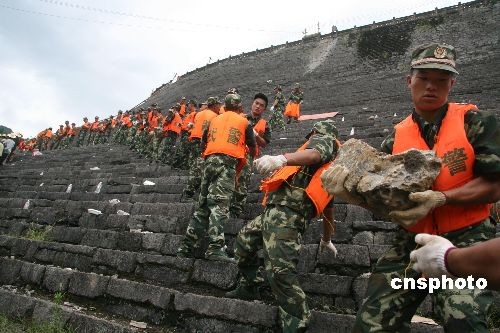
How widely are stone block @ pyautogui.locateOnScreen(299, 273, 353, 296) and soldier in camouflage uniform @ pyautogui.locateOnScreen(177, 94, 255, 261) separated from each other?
872 mm

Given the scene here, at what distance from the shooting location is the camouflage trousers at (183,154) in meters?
8.48

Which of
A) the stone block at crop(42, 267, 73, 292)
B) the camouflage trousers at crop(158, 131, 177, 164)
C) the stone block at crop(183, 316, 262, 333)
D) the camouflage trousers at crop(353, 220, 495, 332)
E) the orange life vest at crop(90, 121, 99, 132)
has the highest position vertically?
the orange life vest at crop(90, 121, 99, 132)

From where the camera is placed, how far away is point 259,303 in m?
3.04

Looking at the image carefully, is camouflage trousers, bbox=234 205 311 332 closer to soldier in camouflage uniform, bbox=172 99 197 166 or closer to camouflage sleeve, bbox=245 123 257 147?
camouflage sleeve, bbox=245 123 257 147

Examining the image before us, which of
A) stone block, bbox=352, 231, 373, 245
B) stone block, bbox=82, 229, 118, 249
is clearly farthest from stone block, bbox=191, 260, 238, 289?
stone block, bbox=82, 229, 118, 249

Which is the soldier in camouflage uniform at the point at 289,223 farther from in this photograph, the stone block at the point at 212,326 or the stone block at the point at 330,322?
the stone block at the point at 212,326

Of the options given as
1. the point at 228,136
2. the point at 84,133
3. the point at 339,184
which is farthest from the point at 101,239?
the point at 84,133

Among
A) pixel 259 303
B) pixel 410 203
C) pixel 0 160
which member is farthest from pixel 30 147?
pixel 410 203

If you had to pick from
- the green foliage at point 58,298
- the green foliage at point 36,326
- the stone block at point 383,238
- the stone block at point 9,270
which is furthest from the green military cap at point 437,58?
the stone block at point 9,270

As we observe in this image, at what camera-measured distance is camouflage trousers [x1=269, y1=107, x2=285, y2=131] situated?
38.3 feet

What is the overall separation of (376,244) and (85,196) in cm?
605

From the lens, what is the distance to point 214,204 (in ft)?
13.1

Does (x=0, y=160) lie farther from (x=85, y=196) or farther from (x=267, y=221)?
(x=267, y=221)

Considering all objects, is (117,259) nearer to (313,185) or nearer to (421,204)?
(313,185)
